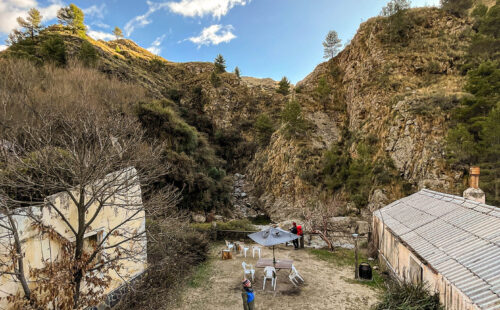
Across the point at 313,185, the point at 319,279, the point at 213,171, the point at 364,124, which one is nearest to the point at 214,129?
the point at 213,171

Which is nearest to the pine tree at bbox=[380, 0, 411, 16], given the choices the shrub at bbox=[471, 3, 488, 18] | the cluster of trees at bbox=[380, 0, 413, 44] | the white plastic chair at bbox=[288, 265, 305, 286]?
the cluster of trees at bbox=[380, 0, 413, 44]

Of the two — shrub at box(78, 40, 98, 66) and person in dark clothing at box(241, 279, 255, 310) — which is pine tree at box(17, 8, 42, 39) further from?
person in dark clothing at box(241, 279, 255, 310)

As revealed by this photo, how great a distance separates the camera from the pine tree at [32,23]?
40.4 m

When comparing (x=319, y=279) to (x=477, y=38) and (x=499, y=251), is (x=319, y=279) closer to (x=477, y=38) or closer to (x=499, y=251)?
(x=499, y=251)

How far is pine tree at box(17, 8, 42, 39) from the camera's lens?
4044 cm

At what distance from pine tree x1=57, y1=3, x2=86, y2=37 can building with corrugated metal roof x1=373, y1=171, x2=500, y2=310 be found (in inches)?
2624

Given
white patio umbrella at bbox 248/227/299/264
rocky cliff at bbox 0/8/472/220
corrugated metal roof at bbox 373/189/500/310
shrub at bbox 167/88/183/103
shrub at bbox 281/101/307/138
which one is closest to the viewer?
corrugated metal roof at bbox 373/189/500/310

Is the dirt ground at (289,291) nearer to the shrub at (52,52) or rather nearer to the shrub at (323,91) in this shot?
the shrub at (52,52)

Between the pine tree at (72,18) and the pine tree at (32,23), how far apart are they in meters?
8.81

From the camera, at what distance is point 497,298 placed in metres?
4.57

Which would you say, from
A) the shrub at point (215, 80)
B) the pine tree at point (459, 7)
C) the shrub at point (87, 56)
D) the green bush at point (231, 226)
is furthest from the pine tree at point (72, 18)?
the pine tree at point (459, 7)

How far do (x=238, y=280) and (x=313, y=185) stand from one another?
22.8 meters

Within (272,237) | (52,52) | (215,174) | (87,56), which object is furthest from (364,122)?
(52,52)

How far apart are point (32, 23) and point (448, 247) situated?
61.9 m
